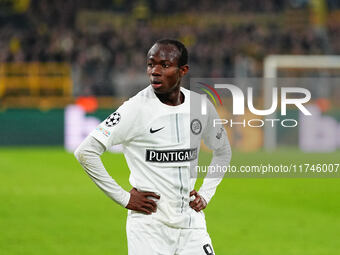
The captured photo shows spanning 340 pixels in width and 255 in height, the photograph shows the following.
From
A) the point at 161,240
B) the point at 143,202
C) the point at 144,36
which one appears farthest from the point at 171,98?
the point at 144,36

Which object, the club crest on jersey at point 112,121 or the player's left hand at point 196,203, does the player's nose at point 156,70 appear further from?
the player's left hand at point 196,203

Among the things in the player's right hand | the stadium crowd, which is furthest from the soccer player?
the stadium crowd

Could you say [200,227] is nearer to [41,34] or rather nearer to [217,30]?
[41,34]

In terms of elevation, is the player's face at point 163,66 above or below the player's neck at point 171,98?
above

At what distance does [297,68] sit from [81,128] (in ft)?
22.3

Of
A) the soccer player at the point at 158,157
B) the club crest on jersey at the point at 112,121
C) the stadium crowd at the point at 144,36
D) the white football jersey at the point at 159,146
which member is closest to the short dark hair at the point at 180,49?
the soccer player at the point at 158,157

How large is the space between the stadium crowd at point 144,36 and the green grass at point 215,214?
7552 millimetres

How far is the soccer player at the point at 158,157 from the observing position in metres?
4.05

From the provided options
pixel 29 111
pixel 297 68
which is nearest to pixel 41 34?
pixel 29 111

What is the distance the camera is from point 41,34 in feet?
81.1

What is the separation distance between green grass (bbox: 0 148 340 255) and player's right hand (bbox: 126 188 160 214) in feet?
5.71

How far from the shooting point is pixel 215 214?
33.4 feet

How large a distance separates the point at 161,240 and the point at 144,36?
856 inches

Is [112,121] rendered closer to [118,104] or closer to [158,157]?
[158,157]
